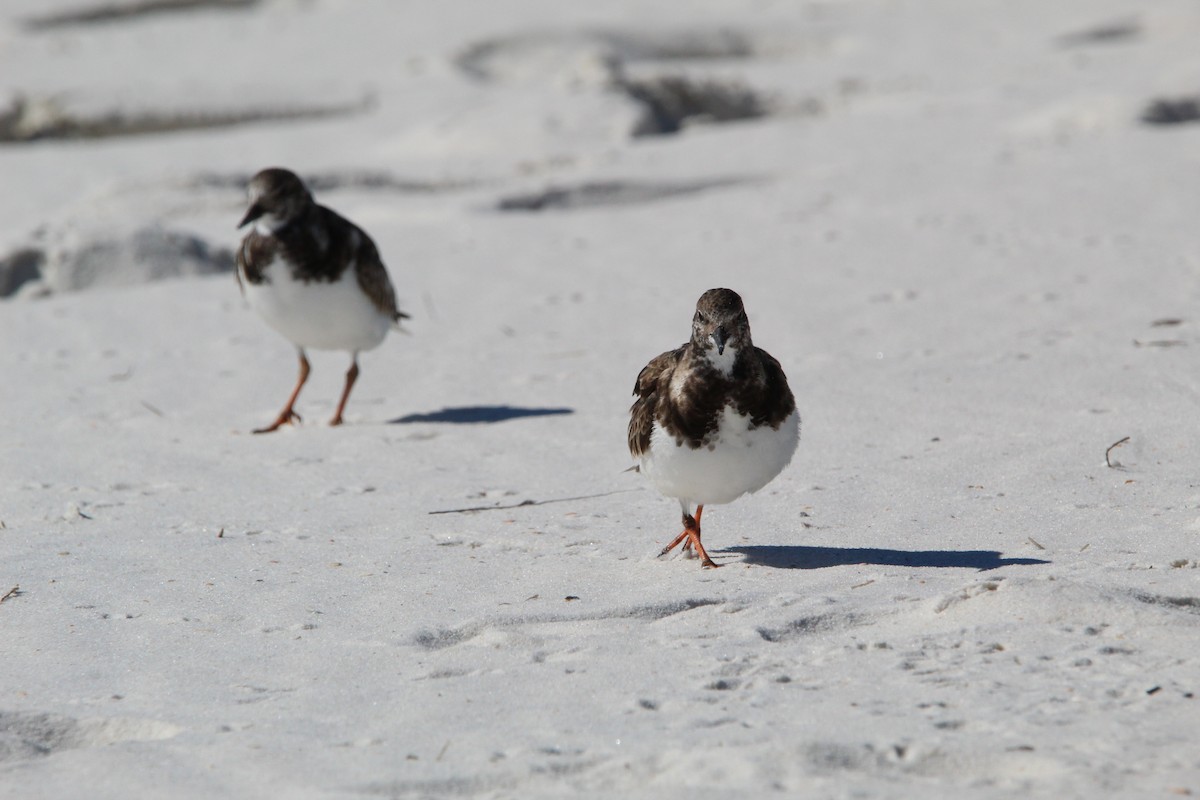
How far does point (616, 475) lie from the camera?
21.2 feet

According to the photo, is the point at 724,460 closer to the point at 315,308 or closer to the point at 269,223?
the point at 315,308

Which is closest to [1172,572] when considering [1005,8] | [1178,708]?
[1178,708]

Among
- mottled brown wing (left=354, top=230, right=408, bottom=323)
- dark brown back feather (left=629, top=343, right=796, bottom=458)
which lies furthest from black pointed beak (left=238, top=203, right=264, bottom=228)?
dark brown back feather (left=629, top=343, right=796, bottom=458)

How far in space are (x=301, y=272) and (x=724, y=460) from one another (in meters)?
3.46

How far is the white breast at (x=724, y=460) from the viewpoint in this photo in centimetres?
494

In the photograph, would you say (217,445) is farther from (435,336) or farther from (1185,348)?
(1185,348)

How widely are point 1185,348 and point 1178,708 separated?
4.00 m

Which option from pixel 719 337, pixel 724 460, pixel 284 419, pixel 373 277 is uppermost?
pixel 719 337

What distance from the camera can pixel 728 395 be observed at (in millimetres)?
4922

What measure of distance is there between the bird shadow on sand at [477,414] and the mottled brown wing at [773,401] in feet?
8.03

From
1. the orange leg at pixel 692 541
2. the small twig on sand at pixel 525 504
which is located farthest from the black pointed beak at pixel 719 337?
the small twig on sand at pixel 525 504

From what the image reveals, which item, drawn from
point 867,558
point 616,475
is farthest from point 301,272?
point 867,558

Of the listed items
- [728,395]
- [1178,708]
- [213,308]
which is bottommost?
[213,308]

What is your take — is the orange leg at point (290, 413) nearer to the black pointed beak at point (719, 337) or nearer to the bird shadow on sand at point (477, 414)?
the bird shadow on sand at point (477, 414)
